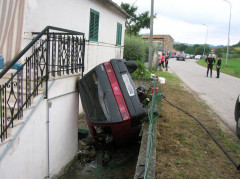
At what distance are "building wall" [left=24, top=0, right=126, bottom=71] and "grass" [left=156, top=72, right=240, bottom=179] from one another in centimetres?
388

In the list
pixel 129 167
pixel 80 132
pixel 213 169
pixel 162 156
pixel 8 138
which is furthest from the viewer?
pixel 80 132

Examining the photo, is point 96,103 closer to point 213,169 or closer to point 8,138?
point 8,138

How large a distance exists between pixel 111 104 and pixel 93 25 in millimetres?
5254

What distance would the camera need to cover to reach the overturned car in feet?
16.0

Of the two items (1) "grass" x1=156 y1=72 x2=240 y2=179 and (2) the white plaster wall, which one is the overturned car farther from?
(1) "grass" x1=156 y1=72 x2=240 y2=179

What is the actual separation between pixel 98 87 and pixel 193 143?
250cm

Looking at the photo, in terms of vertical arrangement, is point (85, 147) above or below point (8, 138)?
below

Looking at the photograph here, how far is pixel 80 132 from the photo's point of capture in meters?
6.71

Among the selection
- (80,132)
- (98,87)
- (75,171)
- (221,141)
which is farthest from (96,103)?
(221,141)

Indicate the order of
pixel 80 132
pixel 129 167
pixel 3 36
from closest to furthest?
pixel 3 36 → pixel 129 167 → pixel 80 132

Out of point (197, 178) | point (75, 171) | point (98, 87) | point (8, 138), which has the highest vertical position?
point (98, 87)

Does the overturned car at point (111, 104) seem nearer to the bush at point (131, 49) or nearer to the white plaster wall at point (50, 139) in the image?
the white plaster wall at point (50, 139)

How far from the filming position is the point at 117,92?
509 centimetres

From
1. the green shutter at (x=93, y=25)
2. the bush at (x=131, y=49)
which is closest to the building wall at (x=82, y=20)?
the green shutter at (x=93, y=25)
